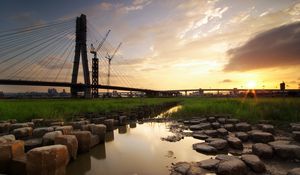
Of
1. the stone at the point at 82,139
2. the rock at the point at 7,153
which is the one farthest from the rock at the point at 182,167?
the rock at the point at 7,153

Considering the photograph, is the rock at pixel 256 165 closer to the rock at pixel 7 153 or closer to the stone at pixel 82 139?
the stone at pixel 82 139

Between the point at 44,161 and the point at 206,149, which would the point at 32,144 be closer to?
the point at 44,161

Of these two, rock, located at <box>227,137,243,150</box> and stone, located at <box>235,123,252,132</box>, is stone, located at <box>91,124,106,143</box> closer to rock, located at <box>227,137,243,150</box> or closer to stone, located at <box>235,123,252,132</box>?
rock, located at <box>227,137,243,150</box>

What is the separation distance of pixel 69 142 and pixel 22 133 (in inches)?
74.5

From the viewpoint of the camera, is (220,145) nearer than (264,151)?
No

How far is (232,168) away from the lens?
3.37 m

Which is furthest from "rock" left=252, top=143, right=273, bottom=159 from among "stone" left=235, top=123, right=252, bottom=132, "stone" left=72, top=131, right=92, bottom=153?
"stone" left=72, top=131, right=92, bottom=153

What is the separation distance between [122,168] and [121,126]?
5180 mm

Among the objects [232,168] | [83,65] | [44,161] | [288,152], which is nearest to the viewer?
[44,161]

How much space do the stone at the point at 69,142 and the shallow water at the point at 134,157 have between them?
0.17 meters

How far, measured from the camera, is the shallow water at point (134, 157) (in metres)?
3.98

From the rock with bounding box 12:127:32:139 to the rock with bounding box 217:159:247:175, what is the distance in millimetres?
4545

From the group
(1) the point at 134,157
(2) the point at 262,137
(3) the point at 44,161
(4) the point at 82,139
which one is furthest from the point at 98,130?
(2) the point at 262,137

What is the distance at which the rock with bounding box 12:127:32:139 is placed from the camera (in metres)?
5.28
